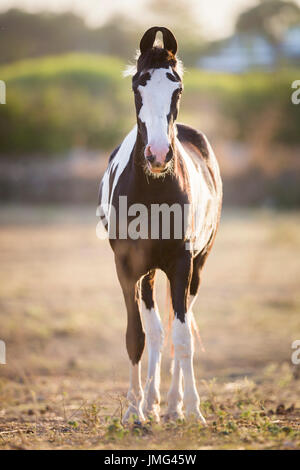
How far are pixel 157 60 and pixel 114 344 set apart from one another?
5840 millimetres

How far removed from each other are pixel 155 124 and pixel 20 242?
43.8 feet

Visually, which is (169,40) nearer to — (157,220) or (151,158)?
(151,158)

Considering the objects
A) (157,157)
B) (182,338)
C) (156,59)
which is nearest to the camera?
(157,157)

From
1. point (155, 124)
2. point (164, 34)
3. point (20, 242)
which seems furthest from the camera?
point (20, 242)

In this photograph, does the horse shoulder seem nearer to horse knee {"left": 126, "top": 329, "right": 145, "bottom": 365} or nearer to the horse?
the horse

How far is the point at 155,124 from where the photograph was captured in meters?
3.99

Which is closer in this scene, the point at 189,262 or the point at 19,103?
the point at 189,262

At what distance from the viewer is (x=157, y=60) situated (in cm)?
420

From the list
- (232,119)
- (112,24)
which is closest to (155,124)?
(232,119)

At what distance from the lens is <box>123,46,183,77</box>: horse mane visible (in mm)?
4180

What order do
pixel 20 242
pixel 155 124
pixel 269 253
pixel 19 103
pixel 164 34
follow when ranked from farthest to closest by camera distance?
1. pixel 19 103
2. pixel 20 242
3. pixel 269 253
4. pixel 164 34
5. pixel 155 124

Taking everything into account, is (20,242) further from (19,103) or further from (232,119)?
(232,119)

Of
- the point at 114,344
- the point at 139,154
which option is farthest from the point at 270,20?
the point at 139,154

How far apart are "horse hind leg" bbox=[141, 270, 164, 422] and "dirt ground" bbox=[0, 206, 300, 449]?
0.22 m
